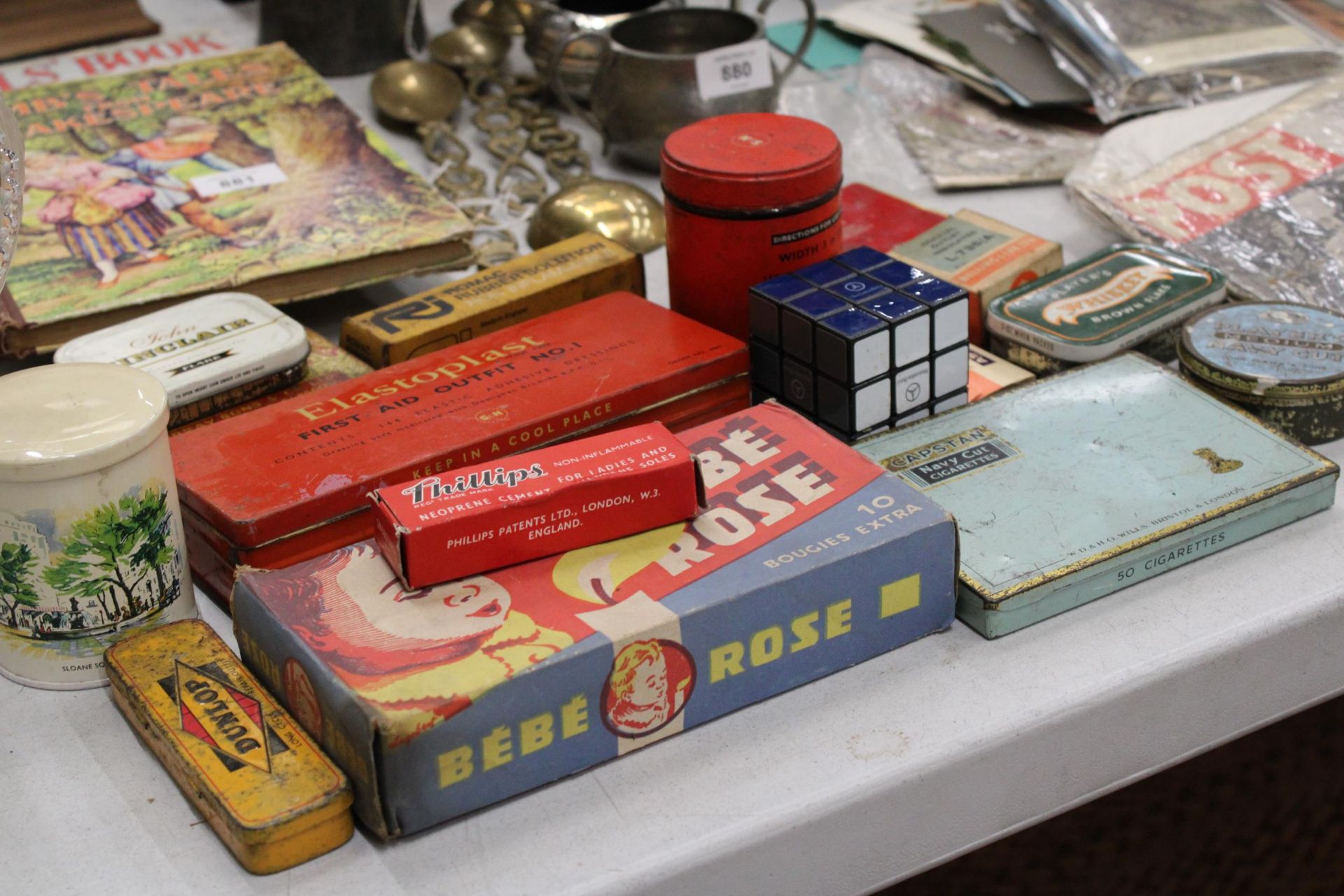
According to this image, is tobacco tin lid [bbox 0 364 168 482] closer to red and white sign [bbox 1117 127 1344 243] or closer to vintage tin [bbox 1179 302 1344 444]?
vintage tin [bbox 1179 302 1344 444]

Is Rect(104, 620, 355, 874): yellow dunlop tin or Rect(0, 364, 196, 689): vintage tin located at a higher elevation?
Answer: Rect(0, 364, 196, 689): vintage tin

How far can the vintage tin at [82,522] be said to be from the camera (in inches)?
25.9

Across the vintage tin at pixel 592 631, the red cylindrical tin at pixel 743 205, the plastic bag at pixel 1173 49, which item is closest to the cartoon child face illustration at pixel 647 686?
the vintage tin at pixel 592 631

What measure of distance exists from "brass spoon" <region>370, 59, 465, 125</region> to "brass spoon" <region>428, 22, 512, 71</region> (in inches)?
3.0

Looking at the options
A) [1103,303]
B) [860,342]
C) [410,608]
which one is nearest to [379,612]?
[410,608]

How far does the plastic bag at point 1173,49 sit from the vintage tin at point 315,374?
0.79 metres

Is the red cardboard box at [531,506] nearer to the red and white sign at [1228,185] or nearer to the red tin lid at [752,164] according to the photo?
the red tin lid at [752,164]

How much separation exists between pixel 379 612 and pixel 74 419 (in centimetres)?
18

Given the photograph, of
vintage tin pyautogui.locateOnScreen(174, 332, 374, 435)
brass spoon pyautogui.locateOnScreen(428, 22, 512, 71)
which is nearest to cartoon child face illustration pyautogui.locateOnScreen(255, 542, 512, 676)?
vintage tin pyautogui.locateOnScreen(174, 332, 374, 435)

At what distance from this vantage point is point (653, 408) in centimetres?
84

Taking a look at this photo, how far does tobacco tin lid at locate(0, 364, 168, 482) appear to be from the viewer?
25.6 inches

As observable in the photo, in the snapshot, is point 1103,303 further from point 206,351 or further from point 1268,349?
point 206,351

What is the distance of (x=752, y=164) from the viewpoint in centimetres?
88

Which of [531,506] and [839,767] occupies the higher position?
[531,506]
